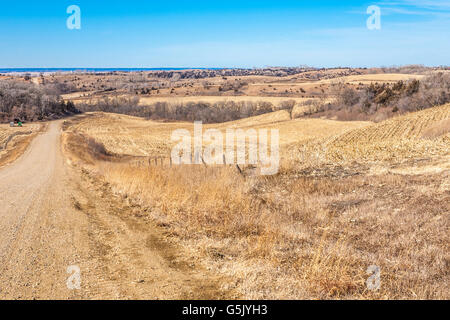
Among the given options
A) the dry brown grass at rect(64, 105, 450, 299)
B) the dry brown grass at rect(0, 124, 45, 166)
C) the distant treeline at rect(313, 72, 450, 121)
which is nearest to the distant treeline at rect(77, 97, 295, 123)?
the distant treeline at rect(313, 72, 450, 121)

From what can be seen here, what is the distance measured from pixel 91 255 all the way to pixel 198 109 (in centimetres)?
9093

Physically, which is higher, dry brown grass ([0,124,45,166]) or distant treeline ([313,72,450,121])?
distant treeline ([313,72,450,121])

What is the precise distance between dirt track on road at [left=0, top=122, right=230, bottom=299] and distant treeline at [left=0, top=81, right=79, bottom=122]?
257 feet

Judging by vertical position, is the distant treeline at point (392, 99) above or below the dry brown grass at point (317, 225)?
above

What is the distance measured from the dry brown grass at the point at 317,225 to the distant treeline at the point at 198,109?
239 ft

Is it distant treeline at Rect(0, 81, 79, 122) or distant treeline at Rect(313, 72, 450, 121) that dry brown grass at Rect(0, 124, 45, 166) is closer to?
distant treeline at Rect(0, 81, 79, 122)

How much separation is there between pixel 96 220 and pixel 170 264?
423cm

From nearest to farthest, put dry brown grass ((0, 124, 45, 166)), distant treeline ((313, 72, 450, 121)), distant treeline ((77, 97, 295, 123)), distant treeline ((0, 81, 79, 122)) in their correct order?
dry brown grass ((0, 124, 45, 166)) < distant treeline ((313, 72, 450, 121)) < distant treeline ((0, 81, 79, 122)) < distant treeline ((77, 97, 295, 123))

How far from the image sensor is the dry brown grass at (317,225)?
5.96 m

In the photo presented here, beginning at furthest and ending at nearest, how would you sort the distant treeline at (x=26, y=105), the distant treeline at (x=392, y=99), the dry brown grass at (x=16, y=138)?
the distant treeline at (x=26, y=105)
the distant treeline at (x=392, y=99)
the dry brown grass at (x=16, y=138)

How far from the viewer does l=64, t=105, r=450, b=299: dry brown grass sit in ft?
19.5

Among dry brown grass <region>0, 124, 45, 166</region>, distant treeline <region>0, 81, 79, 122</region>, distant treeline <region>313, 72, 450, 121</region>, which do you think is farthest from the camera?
distant treeline <region>0, 81, 79, 122</region>

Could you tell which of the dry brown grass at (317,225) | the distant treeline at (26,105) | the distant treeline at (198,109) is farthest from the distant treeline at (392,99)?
the distant treeline at (26,105)

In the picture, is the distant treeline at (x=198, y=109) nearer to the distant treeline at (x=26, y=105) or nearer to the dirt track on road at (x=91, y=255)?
the distant treeline at (x=26, y=105)
